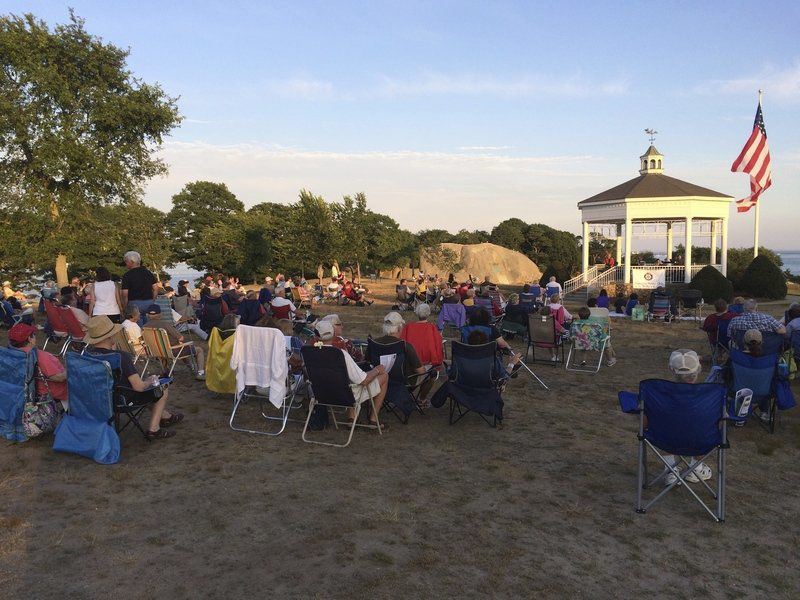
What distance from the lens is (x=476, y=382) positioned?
A: 6.59m

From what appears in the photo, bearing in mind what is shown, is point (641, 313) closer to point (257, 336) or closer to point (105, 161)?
point (257, 336)

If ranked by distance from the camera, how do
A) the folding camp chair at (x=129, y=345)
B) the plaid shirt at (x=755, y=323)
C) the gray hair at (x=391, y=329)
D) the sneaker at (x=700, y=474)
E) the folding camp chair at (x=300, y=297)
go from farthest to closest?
the folding camp chair at (x=300, y=297) → the folding camp chair at (x=129, y=345) → the plaid shirt at (x=755, y=323) → the gray hair at (x=391, y=329) → the sneaker at (x=700, y=474)

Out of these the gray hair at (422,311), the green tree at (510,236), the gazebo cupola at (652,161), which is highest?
the gazebo cupola at (652,161)

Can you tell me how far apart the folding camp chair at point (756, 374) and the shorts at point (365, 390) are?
3.82 meters

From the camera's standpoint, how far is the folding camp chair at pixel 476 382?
640cm

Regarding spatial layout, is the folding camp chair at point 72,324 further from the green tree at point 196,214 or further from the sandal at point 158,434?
the green tree at point 196,214

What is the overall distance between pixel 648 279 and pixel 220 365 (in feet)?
74.3

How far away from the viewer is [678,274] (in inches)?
1051

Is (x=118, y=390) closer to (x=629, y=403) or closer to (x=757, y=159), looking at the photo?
(x=629, y=403)

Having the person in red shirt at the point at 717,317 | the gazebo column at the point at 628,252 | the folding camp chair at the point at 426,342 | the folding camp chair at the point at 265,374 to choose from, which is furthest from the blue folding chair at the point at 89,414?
the gazebo column at the point at 628,252

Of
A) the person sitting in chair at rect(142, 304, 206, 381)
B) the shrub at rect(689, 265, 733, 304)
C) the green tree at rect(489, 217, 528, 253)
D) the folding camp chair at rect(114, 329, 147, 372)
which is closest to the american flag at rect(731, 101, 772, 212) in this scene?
the shrub at rect(689, 265, 733, 304)

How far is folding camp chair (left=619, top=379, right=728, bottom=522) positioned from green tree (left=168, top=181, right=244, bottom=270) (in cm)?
5002

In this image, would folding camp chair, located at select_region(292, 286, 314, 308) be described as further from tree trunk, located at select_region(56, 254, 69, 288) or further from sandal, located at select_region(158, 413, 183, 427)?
sandal, located at select_region(158, 413, 183, 427)

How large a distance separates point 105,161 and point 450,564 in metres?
20.1
